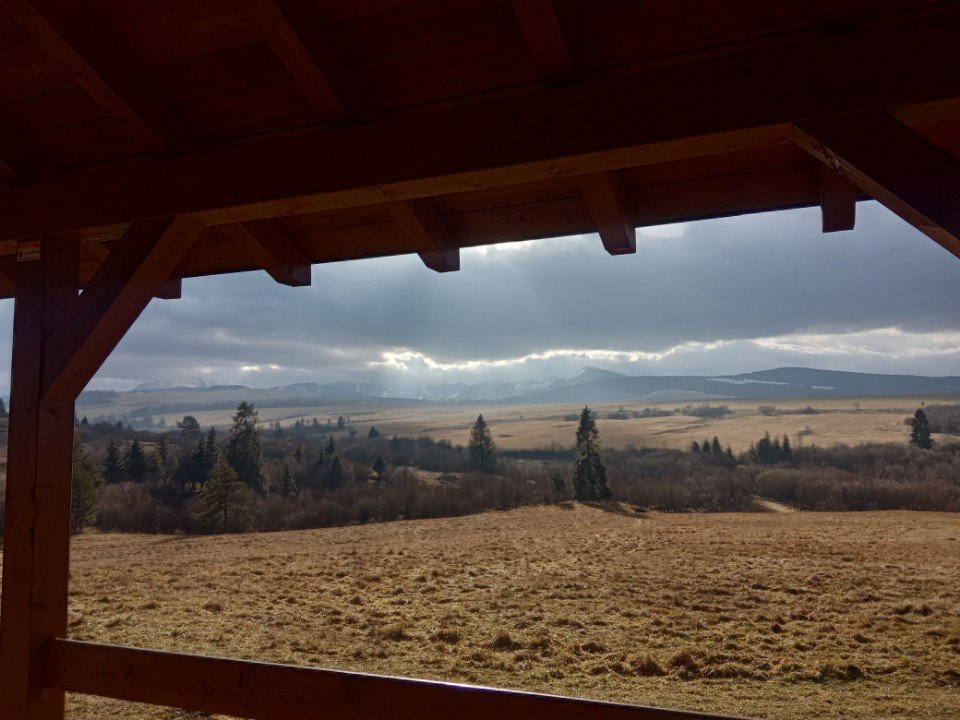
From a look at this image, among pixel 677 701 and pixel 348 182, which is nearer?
pixel 348 182

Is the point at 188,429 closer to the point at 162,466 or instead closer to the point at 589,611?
the point at 162,466

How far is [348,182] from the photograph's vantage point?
2.05 m

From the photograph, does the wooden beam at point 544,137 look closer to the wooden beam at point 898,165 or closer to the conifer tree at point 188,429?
the wooden beam at point 898,165

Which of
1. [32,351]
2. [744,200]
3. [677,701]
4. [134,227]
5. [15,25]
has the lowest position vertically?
[677,701]

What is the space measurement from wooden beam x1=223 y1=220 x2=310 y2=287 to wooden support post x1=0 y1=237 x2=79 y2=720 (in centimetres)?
81

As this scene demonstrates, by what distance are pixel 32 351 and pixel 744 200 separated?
3.17 m

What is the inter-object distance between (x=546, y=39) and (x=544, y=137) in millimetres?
293

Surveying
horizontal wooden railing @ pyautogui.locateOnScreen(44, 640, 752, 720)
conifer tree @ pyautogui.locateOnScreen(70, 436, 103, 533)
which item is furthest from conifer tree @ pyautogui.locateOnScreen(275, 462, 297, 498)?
horizontal wooden railing @ pyautogui.locateOnScreen(44, 640, 752, 720)

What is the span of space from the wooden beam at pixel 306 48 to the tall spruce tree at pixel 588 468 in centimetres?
3638

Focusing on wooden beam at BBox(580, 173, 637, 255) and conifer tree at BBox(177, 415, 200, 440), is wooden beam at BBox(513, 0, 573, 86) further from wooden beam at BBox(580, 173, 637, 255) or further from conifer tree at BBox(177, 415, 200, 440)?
conifer tree at BBox(177, 415, 200, 440)

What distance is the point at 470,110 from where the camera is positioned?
6.39ft

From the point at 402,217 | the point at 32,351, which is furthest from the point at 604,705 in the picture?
the point at 32,351

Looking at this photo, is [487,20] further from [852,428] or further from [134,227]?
[852,428]

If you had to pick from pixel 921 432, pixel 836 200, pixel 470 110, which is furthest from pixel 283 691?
pixel 921 432
